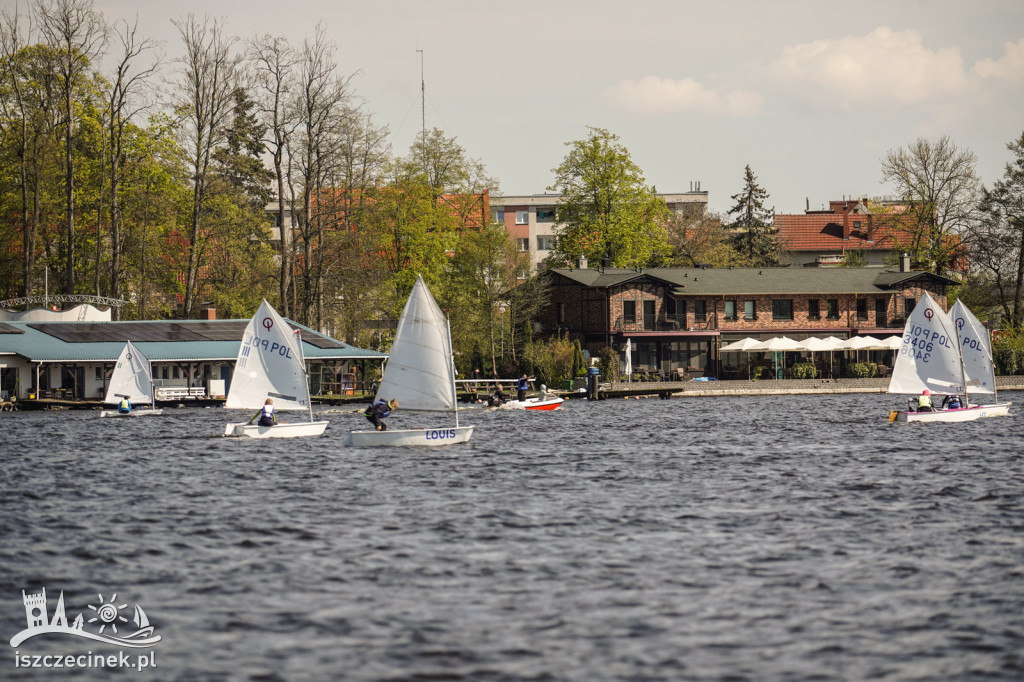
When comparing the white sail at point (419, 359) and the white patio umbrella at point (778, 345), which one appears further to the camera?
the white patio umbrella at point (778, 345)

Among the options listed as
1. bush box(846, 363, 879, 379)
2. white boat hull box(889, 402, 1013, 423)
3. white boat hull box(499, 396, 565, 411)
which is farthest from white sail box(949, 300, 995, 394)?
bush box(846, 363, 879, 379)

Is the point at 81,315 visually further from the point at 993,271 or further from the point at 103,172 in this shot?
the point at 993,271

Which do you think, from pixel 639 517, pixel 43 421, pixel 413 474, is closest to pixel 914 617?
pixel 639 517

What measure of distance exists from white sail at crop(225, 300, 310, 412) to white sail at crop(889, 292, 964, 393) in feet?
75.2

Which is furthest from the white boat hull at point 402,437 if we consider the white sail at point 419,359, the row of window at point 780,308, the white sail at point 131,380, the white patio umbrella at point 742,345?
the row of window at point 780,308

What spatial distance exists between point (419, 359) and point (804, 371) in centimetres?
5176

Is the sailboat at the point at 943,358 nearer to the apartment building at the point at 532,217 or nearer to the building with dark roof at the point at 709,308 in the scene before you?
the building with dark roof at the point at 709,308

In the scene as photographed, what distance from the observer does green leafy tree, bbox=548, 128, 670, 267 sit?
92.7 metres

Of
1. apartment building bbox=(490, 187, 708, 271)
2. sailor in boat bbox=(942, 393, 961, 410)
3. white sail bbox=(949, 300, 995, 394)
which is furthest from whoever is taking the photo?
apartment building bbox=(490, 187, 708, 271)

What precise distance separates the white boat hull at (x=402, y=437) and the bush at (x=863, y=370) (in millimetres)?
51029

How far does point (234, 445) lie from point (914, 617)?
31248mm

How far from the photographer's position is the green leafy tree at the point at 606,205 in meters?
92.7

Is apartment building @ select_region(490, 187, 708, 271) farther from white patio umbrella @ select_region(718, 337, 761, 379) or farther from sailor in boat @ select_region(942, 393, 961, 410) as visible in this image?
sailor in boat @ select_region(942, 393, 961, 410)

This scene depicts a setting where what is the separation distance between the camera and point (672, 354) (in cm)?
8844
